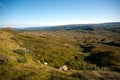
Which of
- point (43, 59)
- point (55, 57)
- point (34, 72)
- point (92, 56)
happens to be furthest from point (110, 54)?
point (34, 72)

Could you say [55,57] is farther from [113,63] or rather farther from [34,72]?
[34,72]

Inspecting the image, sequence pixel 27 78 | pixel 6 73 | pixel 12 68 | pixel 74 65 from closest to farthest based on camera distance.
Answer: pixel 27 78 < pixel 6 73 < pixel 12 68 < pixel 74 65

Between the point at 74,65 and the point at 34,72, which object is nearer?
the point at 34,72

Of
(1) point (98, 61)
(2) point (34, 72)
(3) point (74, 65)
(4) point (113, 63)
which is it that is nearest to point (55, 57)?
(3) point (74, 65)

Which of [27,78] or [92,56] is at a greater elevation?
[27,78]

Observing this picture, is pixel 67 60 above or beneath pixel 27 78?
beneath

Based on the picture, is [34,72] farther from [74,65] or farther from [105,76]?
[74,65]

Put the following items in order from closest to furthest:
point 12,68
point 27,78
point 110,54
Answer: point 27,78 → point 12,68 → point 110,54

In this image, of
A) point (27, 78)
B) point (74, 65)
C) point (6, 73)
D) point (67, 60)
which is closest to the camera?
point (27, 78)

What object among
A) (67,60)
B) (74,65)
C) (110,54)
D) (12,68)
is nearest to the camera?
(12,68)
